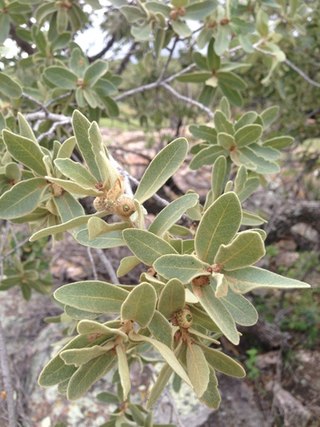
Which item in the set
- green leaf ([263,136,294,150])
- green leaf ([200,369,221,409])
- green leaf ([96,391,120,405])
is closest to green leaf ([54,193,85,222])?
green leaf ([200,369,221,409])

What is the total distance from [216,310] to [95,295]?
15 cm

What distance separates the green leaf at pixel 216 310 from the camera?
585 mm

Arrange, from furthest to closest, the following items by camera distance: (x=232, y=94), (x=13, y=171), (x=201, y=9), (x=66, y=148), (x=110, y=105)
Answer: (x=232, y=94) < (x=110, y=105) < (x=201, y=9) < (x=13, y=171) < (x=66, y=148)

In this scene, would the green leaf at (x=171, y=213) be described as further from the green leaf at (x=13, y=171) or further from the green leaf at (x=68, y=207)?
the green leaf at (x=13, y=171)

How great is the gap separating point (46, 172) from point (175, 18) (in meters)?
0.88

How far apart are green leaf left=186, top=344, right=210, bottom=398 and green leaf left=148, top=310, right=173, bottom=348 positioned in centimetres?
4

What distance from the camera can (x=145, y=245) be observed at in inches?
24.3

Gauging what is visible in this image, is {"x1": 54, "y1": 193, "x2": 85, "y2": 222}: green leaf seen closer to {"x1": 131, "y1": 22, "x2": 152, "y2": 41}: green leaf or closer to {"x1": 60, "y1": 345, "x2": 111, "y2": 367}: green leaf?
{"x1": 60, "y1": 345, "x2": 111, "y2": 367}: green leaf

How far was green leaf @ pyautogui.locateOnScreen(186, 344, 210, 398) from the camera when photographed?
1.98ft

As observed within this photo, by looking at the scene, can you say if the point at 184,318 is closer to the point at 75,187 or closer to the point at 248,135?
the point at 75,187

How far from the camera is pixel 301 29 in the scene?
2002mm

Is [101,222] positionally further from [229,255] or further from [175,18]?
[175,18]

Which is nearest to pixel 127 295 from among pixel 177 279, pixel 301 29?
pixel 177 279

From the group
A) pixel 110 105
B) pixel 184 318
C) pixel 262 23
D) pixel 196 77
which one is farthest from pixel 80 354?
pixel 262 23
